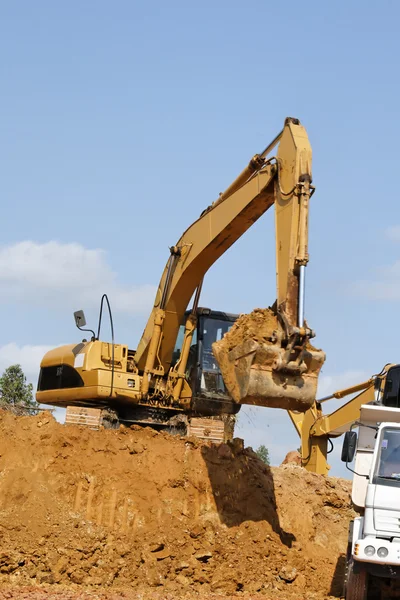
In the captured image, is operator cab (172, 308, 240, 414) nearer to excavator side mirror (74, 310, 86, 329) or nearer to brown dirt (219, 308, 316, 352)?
excavator side mirror (74, 310, 86, 329)

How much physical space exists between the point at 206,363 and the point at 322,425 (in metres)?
4.42

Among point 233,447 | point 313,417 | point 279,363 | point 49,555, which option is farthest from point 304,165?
point 313,417

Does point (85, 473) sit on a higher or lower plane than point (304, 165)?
lower

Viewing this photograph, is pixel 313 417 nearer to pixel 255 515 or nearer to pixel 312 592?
pixel 255 515

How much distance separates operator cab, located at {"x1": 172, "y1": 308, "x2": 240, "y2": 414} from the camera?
16391mm

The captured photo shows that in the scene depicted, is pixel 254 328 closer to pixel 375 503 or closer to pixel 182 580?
pixel 375 503

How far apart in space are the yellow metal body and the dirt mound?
2713 millimetres

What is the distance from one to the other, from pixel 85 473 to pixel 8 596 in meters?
3.98

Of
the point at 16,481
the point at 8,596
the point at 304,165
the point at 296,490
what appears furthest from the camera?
the point at 296,490

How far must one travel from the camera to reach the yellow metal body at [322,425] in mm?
19016

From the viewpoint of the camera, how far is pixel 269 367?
454 inches

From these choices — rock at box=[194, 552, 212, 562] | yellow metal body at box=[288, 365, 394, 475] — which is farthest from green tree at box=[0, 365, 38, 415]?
rock at box=[194, 552, 212, 562]

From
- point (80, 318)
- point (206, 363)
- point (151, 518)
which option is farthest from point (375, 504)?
point (80, 318)

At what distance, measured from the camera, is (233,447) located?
1566 cm
